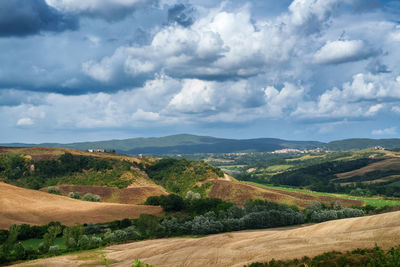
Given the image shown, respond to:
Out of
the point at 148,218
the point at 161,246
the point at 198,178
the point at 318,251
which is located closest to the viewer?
the point at 318,251

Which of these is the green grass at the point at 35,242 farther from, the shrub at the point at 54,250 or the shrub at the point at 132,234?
the shrub at the point at 132,234

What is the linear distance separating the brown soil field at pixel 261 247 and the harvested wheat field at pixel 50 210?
3858cm

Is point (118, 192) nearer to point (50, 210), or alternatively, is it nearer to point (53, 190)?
point (53, 190)

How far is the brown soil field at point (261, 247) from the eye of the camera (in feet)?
149

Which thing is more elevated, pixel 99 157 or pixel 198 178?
pixel 99 157

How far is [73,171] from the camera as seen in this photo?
17688 cm

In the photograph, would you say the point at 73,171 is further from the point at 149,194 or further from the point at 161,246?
the point at 161,246

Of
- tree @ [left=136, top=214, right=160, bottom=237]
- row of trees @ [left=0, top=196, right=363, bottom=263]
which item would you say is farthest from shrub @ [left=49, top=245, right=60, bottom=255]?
tree @ [left=136, top=214, right=160, bottom=237]

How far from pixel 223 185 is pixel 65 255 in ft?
356

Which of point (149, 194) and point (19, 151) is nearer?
point (149, 194)

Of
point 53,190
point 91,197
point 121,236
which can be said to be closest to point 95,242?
point 121,236

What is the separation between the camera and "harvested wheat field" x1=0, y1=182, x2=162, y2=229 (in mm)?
106562

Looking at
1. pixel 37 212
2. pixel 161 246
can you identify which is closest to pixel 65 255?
pixel 161 246

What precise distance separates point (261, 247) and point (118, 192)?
116m
